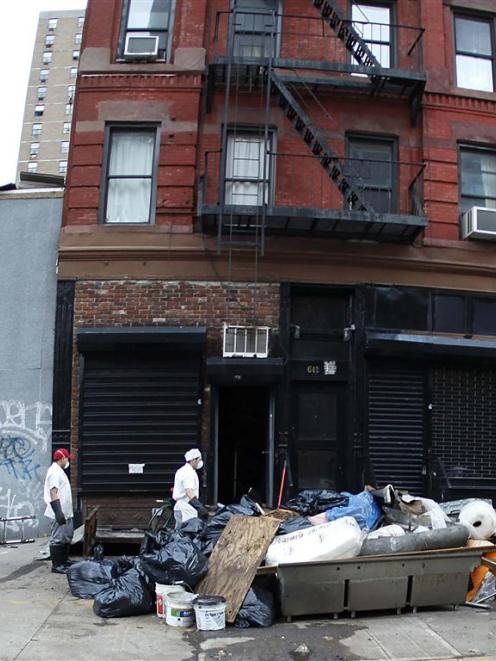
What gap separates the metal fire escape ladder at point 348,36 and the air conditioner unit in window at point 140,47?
2.94 m

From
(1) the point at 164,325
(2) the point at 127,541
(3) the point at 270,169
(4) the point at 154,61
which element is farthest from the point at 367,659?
(4) the point at 154,61

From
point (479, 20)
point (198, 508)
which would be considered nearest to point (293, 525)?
point (198, 508)

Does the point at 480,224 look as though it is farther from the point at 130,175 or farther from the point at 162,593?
the point at 162,593

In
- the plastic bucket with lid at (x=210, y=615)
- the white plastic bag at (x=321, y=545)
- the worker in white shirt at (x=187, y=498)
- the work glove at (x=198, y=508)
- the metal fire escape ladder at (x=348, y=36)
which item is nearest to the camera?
the plastic bucket with lid at (x=210, y=615)

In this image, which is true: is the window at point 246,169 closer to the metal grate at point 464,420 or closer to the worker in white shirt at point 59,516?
the metal grate at point 464,420

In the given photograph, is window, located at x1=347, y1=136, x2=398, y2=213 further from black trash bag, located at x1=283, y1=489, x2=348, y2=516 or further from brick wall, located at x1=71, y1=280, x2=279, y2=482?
A: black trash bag, located at x1=283, y1=489, x2=348, y2=516

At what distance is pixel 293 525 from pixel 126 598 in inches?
79.3

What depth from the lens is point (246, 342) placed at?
1096cm

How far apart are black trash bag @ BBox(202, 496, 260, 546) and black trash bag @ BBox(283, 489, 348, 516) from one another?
667mm

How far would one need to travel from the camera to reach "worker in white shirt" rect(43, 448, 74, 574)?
8.38m

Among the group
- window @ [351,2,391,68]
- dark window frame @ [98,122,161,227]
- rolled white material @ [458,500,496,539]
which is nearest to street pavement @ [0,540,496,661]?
rolled white material @ [458,500,496,539]

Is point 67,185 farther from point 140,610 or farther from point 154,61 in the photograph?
point 140,610

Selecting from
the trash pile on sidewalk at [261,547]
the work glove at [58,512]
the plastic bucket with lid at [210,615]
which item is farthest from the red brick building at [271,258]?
the plastic bucket with lid at [210,615]

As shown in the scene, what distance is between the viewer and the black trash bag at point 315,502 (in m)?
8.44
